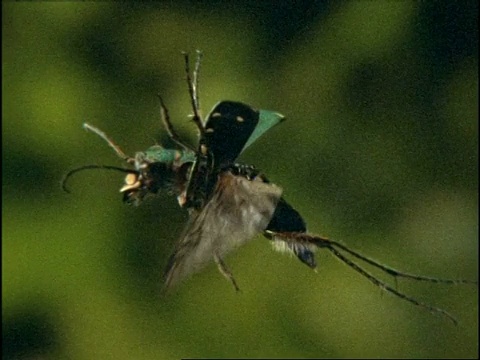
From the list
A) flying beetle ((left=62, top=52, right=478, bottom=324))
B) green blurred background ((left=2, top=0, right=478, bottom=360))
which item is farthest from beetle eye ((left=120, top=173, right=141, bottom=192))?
green blurred background ((left=2, top=0, right=478, bottom=360))

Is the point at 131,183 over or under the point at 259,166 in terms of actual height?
over

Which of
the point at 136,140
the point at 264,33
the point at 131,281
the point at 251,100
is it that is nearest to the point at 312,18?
the point at 264,33

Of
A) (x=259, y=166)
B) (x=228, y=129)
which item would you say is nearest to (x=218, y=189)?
(x=228, y=129)

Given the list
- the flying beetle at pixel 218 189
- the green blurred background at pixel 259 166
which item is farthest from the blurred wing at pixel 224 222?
the green blurred background at pixel 259 166

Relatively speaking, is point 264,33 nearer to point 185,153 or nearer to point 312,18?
point 312,18

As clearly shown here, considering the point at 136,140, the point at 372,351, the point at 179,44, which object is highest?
the point at 179,44

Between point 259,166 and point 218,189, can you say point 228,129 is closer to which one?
point 218,189
